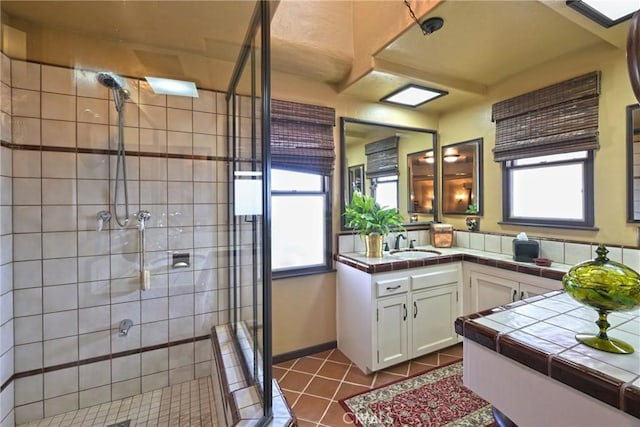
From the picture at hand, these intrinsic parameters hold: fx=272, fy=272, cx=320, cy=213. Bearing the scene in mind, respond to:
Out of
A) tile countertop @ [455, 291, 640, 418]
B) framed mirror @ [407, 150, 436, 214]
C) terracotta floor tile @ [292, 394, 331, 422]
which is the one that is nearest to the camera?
tile countertop @ [455, 291, 640, 418]

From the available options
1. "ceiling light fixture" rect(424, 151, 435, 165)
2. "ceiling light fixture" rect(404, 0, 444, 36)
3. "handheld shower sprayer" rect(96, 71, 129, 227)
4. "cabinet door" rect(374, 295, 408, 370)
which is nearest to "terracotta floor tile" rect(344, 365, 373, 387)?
"cabinet door" rect(374, 295, 408, 370)

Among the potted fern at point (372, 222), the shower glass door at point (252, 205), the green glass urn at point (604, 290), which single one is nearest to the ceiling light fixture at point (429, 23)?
the shower glass door at point (252, 205)

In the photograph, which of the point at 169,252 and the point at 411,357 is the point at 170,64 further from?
the point at 411,357

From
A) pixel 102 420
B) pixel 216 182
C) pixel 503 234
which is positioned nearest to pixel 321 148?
pixel 216 182

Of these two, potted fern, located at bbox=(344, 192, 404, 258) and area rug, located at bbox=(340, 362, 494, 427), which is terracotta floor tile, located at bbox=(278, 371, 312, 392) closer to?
area rug, located at bbox=(340, 362, 494, 427)

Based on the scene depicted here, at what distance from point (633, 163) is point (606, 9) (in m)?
0.99

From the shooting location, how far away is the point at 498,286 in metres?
2.26

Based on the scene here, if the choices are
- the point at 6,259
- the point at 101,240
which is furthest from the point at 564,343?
the point at 6,259

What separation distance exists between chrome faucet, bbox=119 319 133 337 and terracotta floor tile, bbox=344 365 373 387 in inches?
63.9

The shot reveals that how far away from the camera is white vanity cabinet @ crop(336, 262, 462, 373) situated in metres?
2.14

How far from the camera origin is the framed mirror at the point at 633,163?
1816 millimetres

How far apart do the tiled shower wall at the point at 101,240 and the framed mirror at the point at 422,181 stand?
2.02 m

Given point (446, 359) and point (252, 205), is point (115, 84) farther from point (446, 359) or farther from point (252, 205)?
point (446, 359)

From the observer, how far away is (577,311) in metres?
1.10
